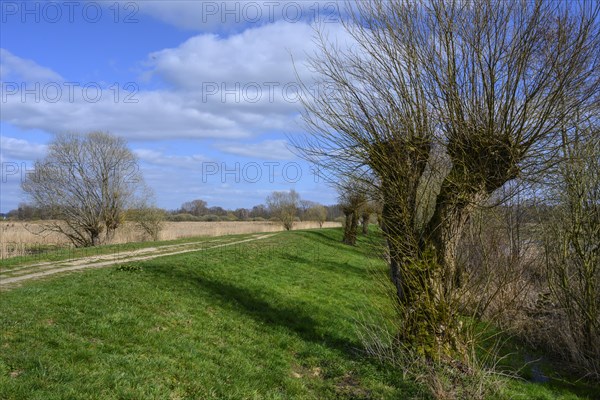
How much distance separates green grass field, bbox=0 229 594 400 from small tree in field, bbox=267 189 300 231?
148 ft

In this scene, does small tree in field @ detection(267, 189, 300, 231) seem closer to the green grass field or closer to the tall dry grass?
the tall dry grass

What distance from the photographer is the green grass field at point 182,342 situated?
6.23 m

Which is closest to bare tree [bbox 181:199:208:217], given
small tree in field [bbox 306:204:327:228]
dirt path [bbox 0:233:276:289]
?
small tree in field [bbox 306:204:327:228]

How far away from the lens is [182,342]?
850cm

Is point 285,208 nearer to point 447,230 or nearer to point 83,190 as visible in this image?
point 83,190

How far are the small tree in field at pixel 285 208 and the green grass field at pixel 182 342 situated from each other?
45.0 metres

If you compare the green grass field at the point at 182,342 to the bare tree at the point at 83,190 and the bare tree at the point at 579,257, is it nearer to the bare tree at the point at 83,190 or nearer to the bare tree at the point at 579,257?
the bare tree at the point at 579,257

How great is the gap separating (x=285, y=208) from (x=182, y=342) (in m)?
52.1

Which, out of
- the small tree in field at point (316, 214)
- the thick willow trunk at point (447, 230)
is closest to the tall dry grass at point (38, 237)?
the thick willow trunk at point (447, 230)

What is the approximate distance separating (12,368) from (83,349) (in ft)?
3.65

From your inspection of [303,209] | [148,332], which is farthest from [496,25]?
[303,209]

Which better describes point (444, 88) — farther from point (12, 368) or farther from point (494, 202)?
point (12, 368)

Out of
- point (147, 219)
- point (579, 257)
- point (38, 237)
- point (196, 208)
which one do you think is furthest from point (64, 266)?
point (196, 208)

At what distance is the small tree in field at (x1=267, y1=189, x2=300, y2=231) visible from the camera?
60281 millimetres
